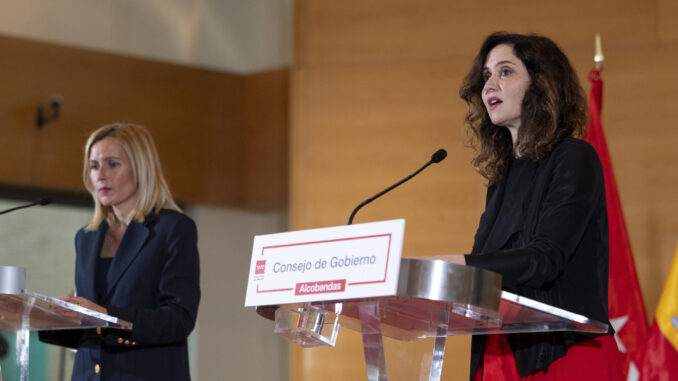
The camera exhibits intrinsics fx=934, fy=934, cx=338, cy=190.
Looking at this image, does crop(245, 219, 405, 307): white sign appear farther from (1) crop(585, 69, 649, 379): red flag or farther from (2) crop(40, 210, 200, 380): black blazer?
(1) crop(585, 69, 649, 379): red flag

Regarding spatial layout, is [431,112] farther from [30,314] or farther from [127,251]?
[30,314]

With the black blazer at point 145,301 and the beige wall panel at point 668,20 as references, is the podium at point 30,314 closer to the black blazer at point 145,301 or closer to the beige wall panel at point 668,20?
the black blazer at point 145,301

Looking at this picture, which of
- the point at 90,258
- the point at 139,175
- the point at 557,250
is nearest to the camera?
the point at 557,250

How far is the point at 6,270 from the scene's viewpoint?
2.45 metres

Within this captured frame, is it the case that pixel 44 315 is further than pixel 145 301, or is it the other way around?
pixel 145 301

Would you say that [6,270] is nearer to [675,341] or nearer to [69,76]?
[675,341]

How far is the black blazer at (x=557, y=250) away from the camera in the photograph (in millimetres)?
1967

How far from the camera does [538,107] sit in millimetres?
2361

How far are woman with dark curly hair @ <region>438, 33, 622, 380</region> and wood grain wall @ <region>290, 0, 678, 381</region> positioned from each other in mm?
2297

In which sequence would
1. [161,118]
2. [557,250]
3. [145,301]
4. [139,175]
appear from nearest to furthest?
[557,250]
[145,301]
[139,175]
[161,118]

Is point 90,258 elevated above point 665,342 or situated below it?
above

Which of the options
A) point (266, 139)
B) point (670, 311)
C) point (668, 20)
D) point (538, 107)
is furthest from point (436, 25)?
point (538, 107)

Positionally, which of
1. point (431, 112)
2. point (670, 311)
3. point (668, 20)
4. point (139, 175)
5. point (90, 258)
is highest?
point (668, 20)

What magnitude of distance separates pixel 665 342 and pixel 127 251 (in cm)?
190
